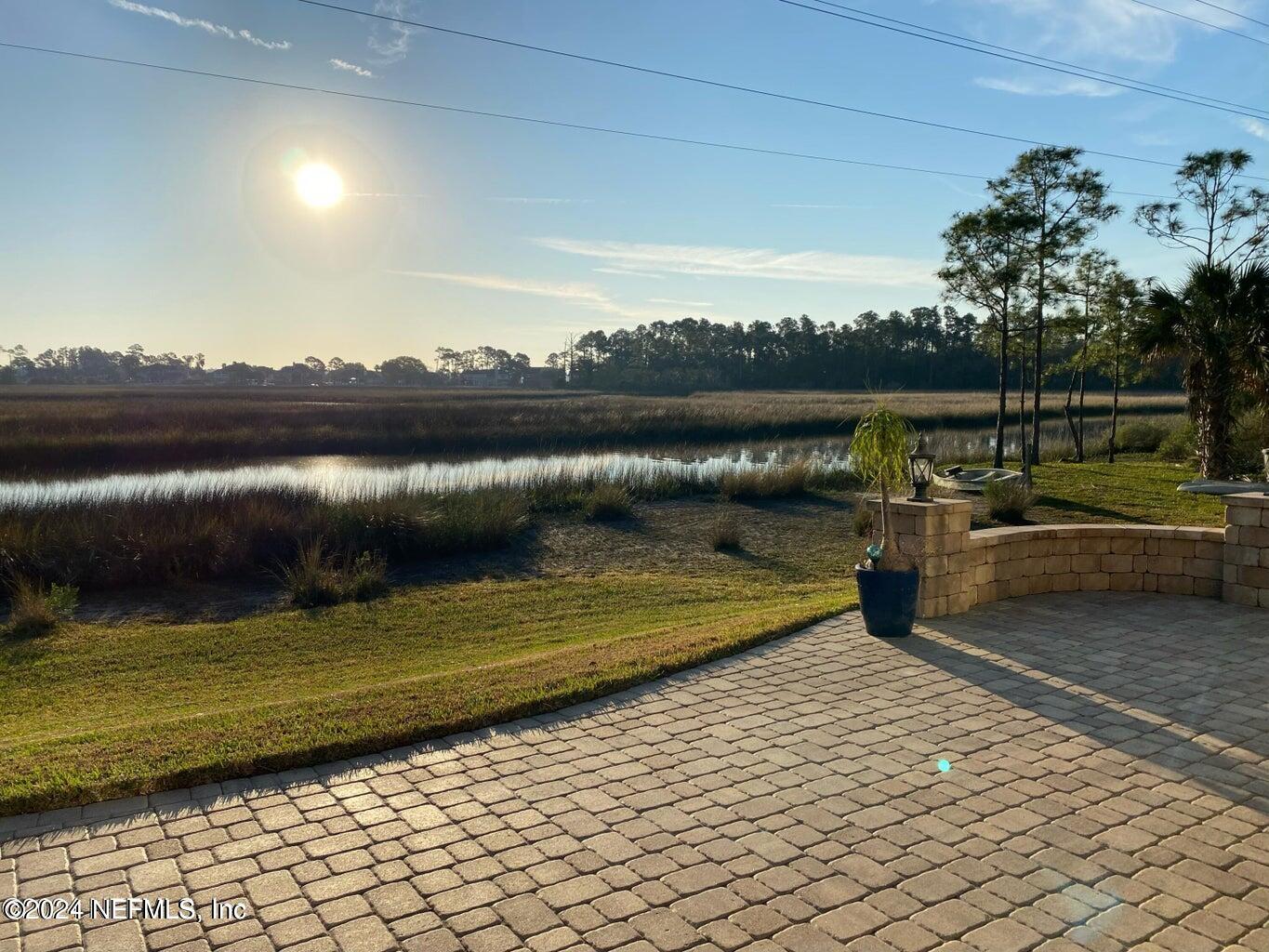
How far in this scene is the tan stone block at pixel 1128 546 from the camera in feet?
25.2

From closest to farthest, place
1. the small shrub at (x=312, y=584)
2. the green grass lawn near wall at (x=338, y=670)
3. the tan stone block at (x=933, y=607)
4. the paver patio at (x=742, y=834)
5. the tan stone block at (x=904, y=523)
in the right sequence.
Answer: the paver patio at (x=742, y=834) < the green grass lawn near wall at (x=338, y=670) < the tan stone block at (x=904, y=523) < the tan stone block at (x=933, y=607) < the small shrub at (x=312, y=584)

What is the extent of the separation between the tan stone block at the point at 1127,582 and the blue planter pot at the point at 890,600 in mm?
2554

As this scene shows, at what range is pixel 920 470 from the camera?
680cm

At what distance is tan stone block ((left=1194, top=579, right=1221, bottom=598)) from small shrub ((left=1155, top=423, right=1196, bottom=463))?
13962 mm

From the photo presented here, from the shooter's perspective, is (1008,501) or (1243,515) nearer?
(1243,515)

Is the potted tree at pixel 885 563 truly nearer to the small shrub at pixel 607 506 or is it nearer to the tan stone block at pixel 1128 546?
the tan stone block at pixel 1128 546

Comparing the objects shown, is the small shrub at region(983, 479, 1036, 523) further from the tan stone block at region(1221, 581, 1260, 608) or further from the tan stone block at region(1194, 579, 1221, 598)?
the tan stone block at region(1221, 581, 1260, 608)

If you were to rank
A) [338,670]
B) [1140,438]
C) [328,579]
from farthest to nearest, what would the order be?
[1140,438] < [328,579] < [338,670]

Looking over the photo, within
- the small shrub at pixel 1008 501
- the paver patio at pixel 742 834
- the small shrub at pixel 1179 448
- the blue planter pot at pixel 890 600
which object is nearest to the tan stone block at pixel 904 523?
the blue planter pot at pixel 890 600

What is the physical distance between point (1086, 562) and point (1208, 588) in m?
0.96

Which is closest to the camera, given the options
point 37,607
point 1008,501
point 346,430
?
point 37,607

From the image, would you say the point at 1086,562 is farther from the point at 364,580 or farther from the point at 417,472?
the point at 417,472

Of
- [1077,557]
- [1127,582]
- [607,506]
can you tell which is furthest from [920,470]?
[607,506]

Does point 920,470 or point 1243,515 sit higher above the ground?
point 920,470
